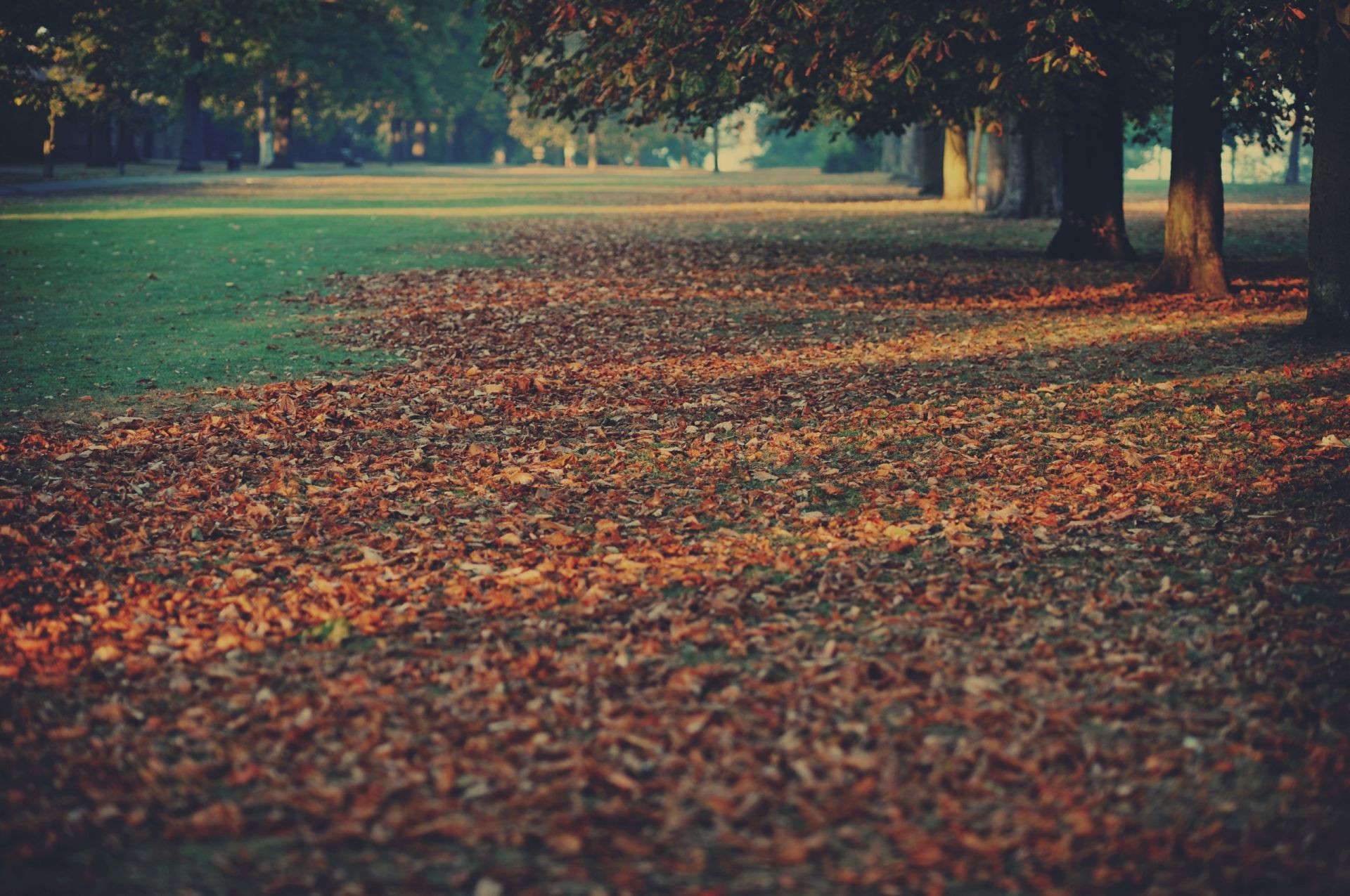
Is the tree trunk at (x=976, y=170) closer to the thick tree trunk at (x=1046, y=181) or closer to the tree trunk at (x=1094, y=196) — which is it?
the thick tree trunk at (x=1046, y=181)

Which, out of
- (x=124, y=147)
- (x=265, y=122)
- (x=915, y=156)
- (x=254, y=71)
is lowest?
(x=915, y=156)

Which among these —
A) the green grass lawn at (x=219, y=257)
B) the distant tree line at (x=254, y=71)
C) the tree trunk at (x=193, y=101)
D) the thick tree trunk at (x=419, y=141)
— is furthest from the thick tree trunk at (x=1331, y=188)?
the thick tree trunk at (x=419, y=141)

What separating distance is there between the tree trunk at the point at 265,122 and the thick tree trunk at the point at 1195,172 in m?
56.8

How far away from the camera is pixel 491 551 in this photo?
22.9ft

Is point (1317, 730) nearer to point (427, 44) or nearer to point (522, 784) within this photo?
point (522, 784)

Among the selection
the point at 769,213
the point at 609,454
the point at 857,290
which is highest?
the point at 769,213

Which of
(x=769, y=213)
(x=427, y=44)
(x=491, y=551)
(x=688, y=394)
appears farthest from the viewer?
(x=427, y=44)

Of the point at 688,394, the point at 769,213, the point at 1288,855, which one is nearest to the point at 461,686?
the point at 1288,855

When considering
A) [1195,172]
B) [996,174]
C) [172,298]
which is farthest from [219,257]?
[996,174]

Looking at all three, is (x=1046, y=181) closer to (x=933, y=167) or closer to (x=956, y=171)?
(x=956, y=171)

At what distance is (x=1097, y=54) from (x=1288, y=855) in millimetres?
15754

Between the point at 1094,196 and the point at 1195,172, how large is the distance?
16.9 ft

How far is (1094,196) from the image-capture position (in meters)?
21.5

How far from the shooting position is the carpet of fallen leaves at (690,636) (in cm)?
402
